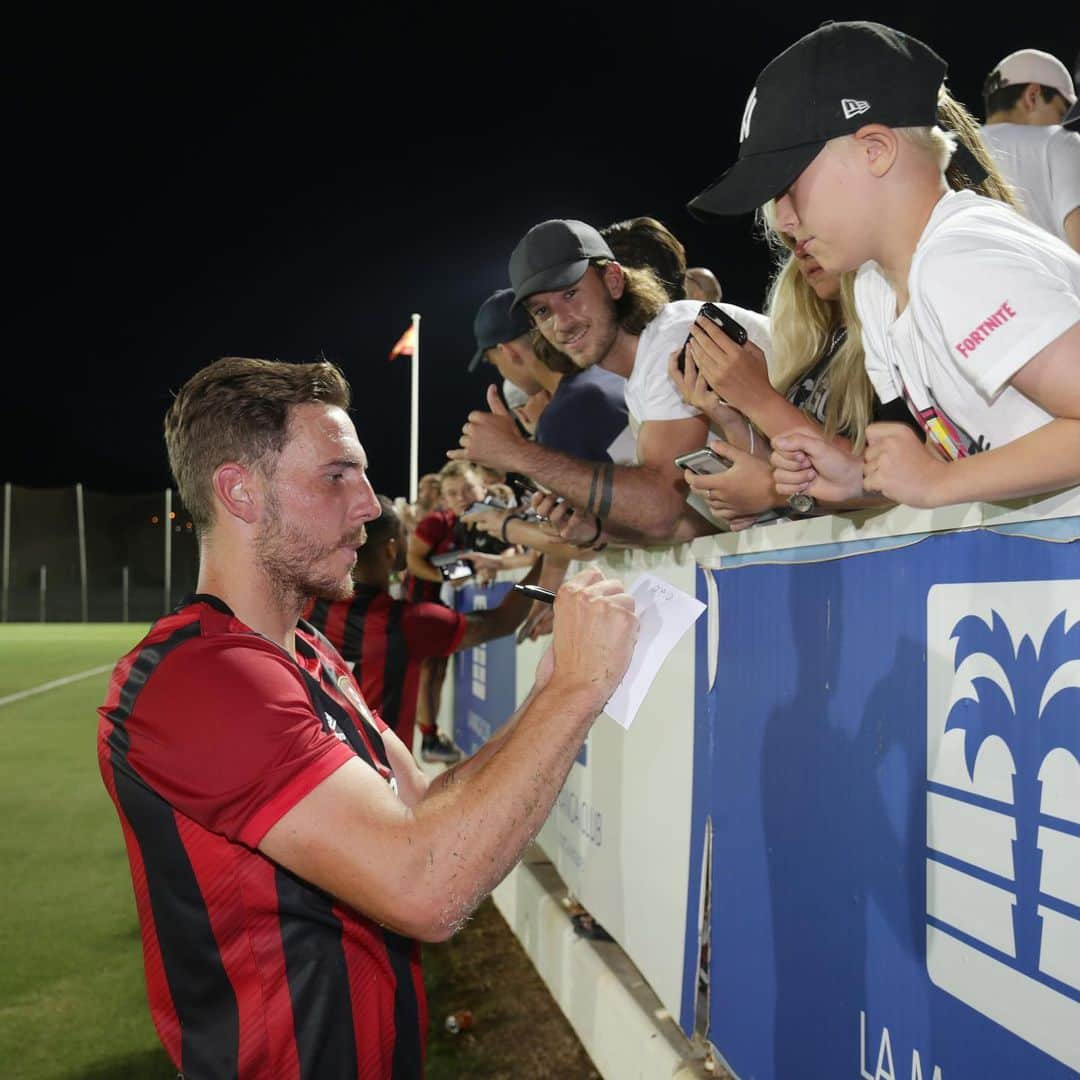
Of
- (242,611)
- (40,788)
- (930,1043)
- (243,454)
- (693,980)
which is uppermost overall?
(243,454)

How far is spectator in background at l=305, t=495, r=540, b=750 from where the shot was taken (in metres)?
4.78

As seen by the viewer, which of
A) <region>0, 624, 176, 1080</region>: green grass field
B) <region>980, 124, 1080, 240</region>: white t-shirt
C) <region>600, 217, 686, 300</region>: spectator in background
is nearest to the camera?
<region>980, 124, 1080, 240</region>: white t-shirt

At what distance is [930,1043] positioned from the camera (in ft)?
5.93

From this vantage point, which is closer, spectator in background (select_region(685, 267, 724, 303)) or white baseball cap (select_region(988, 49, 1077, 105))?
white baseball cap (select_region(988, 49, 1077, 105))

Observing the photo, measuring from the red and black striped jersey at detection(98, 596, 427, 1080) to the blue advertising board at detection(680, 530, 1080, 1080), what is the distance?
0.91 meters

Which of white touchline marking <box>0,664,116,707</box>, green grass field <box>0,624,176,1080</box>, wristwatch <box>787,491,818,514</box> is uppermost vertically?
wristwatch <box>787,491,818,514</box>

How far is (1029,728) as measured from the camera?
159cm

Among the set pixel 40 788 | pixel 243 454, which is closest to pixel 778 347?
pixel 243 454

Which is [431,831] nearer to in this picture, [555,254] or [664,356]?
[664,356]

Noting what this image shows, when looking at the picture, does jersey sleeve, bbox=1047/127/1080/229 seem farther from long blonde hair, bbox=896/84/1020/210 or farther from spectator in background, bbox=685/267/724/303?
spectator in background, bbox=685/267/724/303

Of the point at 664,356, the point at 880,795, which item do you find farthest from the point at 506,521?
the point at 880,795

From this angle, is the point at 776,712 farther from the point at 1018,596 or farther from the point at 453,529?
the point at 453,529

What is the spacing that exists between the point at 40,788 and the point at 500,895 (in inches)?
182

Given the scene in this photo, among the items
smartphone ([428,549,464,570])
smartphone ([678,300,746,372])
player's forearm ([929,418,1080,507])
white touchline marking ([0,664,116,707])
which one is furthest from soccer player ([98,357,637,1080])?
white touchline marking ([0,664,116,707])
